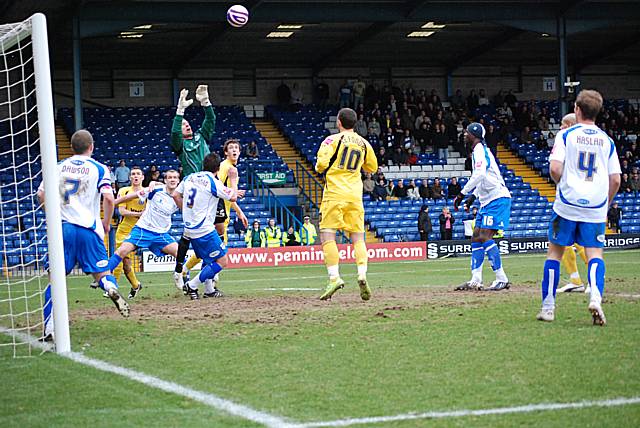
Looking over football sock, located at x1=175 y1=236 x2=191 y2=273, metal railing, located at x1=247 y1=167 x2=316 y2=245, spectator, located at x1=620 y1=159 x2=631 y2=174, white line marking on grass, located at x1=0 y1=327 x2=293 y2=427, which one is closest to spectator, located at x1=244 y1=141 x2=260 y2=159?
metal railing, located at x1=247 y1=167 x2=316 y2=245

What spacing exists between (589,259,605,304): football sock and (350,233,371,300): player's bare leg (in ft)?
11.6

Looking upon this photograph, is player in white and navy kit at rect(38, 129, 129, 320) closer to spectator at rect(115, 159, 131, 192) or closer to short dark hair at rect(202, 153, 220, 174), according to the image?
short dark hair at rect(202, 153, 220, 174)

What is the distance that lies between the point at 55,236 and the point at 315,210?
27316mm

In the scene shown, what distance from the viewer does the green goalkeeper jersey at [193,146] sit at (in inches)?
560

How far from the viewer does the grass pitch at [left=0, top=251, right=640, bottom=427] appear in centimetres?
601

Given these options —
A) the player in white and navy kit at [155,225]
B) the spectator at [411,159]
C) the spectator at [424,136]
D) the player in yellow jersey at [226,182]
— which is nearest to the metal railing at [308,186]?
the spectator at [411,159]

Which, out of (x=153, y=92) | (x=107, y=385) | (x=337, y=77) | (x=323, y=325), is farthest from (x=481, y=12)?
(x=107, y=385)

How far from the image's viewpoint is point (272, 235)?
31.1 meters

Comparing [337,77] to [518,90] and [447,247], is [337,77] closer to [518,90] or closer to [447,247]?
[518,90]

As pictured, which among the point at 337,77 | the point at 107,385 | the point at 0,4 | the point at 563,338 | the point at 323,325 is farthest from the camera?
the point at 337,77

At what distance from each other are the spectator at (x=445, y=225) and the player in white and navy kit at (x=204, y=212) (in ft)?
67.8

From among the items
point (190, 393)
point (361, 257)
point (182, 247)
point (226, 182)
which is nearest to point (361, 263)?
point (361, 257)

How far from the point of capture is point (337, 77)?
46.6 meters

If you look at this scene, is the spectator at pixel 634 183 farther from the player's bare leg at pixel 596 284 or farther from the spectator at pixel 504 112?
the player's bare leg at pixel 596 284
